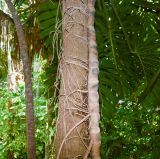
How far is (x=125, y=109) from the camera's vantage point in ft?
14.3

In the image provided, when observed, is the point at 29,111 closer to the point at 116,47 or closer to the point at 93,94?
the point at 93,94

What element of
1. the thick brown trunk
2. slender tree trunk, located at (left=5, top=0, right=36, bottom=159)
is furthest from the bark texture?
slender tree trunk, located at (left=5, top=0, right=36, bottom=159)

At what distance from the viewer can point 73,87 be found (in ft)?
5.59

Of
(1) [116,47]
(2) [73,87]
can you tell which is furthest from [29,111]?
(1) [116,47]

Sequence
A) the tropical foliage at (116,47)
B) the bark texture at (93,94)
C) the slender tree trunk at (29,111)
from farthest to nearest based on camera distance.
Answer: the tropical foliage at (116,47)
the slender tree trunk at (29,111)
the bark texture at (93,94)

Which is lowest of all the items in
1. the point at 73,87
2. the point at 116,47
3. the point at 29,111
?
the point at 29,111

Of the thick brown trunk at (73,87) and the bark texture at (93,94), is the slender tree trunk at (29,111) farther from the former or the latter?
the bark texture at (93,94)

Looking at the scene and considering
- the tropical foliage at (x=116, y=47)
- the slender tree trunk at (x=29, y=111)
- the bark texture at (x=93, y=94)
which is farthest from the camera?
the tropical foliage at (x=116, y=47)

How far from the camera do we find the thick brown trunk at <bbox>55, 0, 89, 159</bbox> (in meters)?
1.62

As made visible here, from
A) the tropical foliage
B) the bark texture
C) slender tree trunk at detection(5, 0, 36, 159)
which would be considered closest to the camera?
the bark texture

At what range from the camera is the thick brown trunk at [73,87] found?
5.31 feet

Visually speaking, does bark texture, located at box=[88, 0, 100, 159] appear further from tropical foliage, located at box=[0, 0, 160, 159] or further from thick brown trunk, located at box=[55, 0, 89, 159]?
tropical foliage, located at box=[0, 0, 160, 159]

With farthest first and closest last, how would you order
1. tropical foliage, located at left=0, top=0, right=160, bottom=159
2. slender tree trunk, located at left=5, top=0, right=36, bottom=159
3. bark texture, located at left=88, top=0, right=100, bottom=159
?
tropical foliage, located at left=0, top=0, right=160, bottom=159 → slender tree trunk, located at left=5, top=0, right=36, bottom=159 → bark texture, located at left=88, top=0, right=100, bottom=159

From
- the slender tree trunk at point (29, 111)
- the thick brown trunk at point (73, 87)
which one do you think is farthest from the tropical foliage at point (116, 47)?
the thick brown trunk at point (73, 87)
